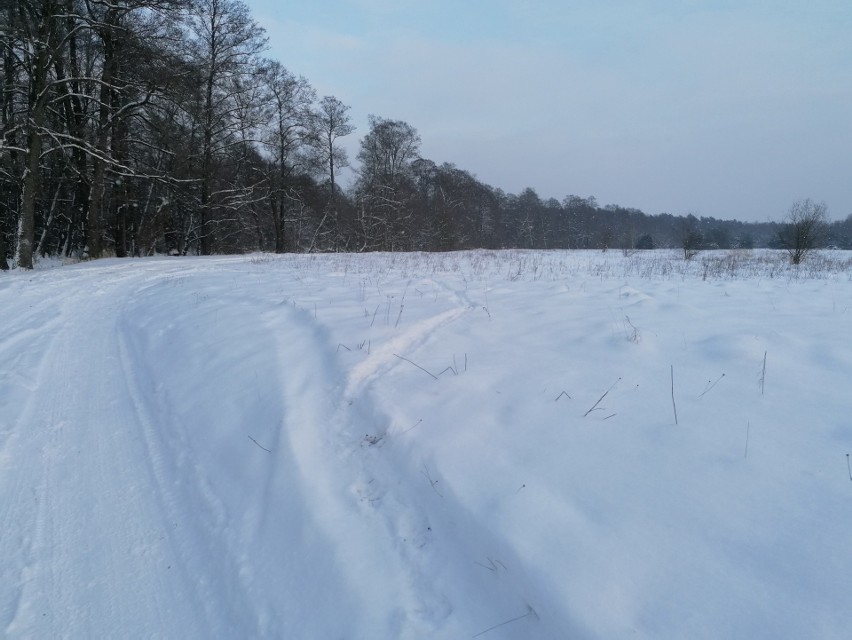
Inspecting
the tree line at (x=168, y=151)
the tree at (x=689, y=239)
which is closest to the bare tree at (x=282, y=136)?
the tree line at (x=168, y=151)

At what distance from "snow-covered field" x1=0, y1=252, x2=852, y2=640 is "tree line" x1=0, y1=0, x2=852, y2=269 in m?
14.3

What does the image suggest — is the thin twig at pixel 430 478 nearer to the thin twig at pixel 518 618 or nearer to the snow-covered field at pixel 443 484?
the snow-covered field at pixel 443 484

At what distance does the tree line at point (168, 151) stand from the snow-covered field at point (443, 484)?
46.8 ft

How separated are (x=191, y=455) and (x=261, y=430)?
505mm

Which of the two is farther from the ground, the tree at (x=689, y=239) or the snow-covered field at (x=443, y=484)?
the tree at (x=689, y=239)

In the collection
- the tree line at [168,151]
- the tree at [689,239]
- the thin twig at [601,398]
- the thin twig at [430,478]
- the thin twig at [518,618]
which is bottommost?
the thin twig at [518,618]

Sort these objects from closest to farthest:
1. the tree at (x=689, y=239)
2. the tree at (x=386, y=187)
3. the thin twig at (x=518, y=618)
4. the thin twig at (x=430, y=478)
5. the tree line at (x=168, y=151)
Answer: the thin twig at (x=518, y=618), the thin twig at (x=430, y=478), the tree line at (x=168, y=151), the tree at (x=689, y=239), the tree at (x=386, y=187)

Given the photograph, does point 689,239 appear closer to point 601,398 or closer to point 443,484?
point 601,398

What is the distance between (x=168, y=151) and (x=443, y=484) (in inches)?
748

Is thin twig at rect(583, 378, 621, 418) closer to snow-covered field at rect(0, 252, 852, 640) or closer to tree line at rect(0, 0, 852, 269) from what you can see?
snow-covered field at rect(0, 252, 852, 640)

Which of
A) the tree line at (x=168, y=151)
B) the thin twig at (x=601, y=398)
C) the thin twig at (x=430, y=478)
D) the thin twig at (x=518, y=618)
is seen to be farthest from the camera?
the tree line at (x=168, y=151)

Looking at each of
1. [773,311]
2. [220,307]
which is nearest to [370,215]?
[220,307]

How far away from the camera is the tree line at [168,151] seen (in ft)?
45.5

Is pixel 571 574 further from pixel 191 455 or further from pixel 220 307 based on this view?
pixel 220 307
